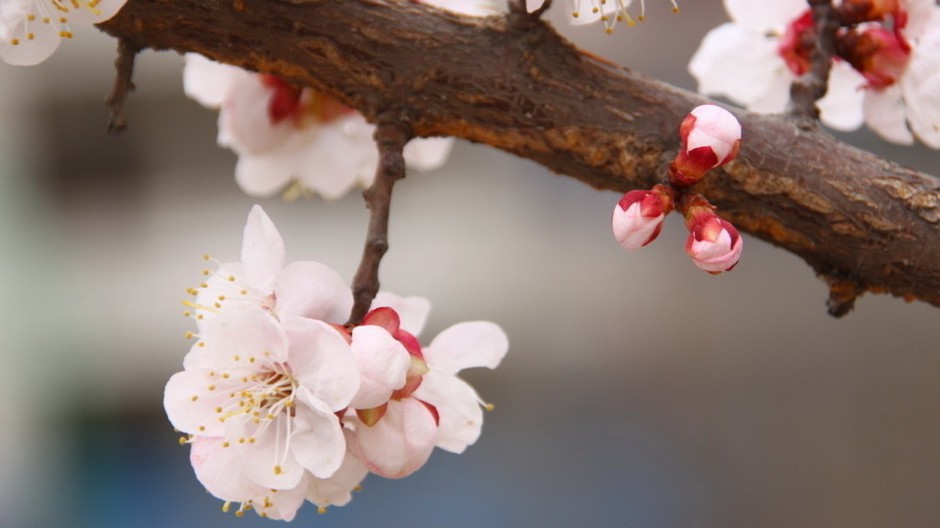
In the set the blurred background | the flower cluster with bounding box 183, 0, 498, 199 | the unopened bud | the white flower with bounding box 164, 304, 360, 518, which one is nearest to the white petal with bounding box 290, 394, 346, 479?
the white flower with bounding box 164, 304, 360, 518

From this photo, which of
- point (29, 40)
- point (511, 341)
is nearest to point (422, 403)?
point (29, 40)

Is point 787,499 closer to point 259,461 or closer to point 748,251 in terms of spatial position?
point 748,251

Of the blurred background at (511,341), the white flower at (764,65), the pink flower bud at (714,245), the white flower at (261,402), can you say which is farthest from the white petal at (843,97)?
the blurred background at (511,341)

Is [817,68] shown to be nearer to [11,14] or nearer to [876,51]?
[876,51]

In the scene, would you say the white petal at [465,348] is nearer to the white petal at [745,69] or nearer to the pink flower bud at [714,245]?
the pink flower bud at [714,245]

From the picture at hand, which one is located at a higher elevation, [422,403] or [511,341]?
[422,403]

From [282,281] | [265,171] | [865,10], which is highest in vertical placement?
[865,10]

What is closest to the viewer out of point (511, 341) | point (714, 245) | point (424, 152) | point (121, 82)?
point (714, 245)
